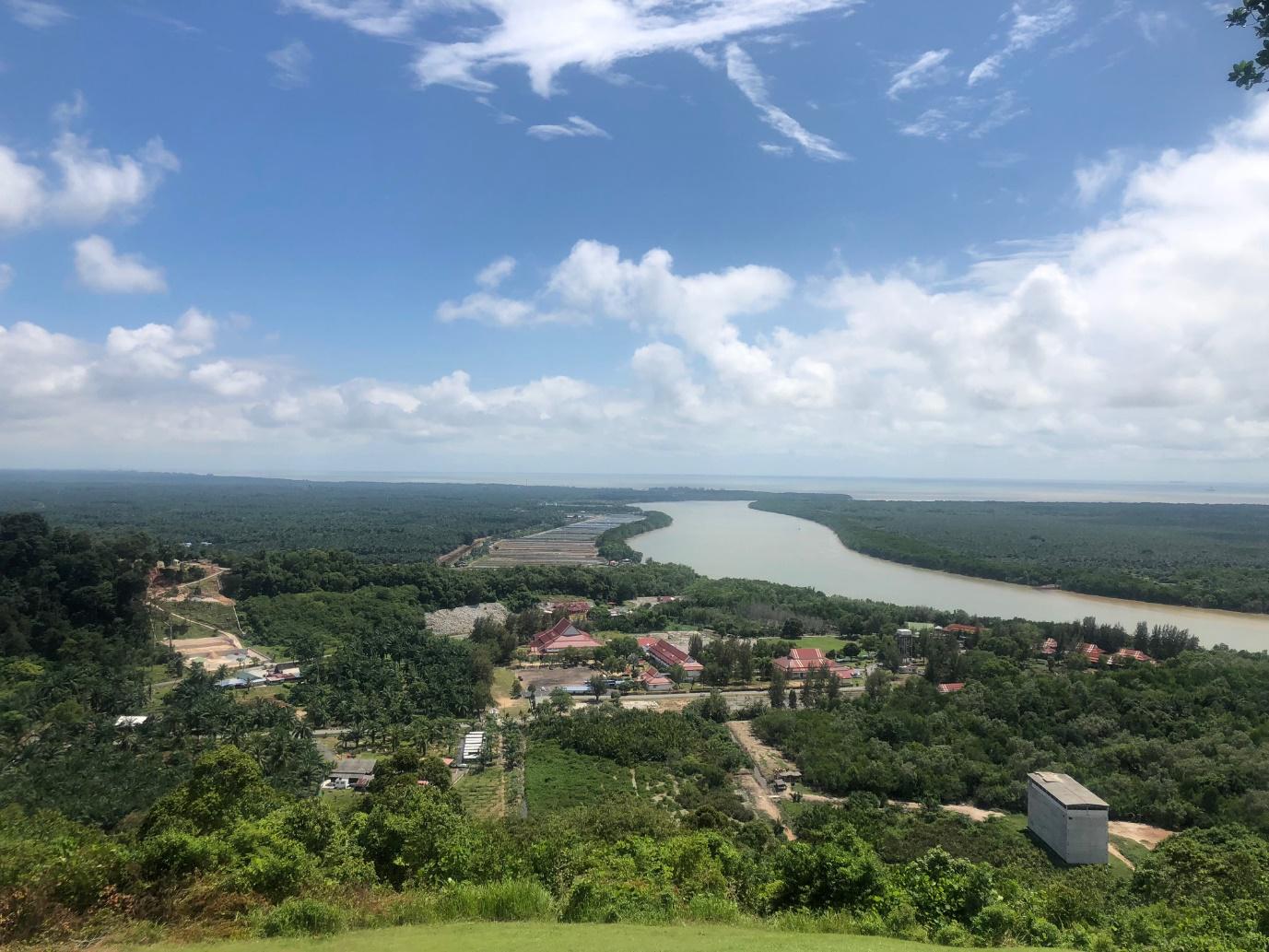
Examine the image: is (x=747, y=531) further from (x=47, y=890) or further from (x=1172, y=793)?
(x=47, y=890)

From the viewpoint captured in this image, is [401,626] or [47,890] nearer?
[47,890]

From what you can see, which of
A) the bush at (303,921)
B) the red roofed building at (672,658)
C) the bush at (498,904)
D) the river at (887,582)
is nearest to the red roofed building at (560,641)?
the red roofed building at (672,658)

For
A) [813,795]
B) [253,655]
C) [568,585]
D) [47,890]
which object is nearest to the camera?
[47,890]

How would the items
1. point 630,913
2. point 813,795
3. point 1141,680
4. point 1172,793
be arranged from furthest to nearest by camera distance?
point 1141,680
point 813,795
point 1172,793
point 630,913

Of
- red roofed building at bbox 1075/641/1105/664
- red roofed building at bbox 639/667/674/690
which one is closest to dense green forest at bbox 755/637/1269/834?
red roofed building at bbox 1075/641/1105/664

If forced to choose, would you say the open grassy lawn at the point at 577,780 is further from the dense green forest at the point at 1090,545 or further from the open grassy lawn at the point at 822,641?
the dense green forest at the point at 1090,545

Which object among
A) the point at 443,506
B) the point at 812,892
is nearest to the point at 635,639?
the point at 812,892

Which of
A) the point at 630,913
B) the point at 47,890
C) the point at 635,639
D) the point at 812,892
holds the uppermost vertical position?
the point at 47,890

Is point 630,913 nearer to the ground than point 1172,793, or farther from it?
farther from it
